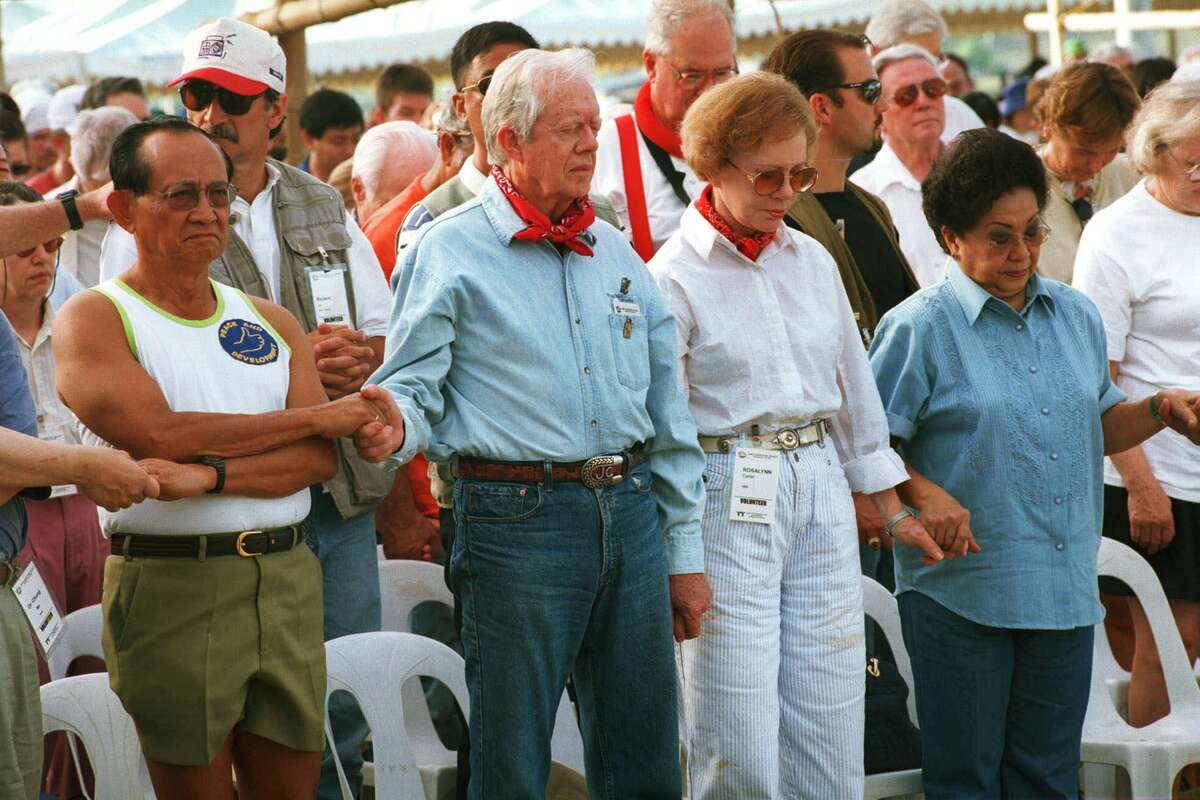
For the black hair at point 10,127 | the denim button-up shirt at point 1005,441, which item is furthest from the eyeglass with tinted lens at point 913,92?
the black hair at point 10,127

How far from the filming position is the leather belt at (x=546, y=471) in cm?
303

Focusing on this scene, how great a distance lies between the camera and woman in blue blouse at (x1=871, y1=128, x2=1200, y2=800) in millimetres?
3625

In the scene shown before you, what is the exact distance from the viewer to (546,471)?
3029 millimetres

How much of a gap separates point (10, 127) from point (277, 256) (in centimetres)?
419

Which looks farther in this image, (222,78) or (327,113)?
(327,113)

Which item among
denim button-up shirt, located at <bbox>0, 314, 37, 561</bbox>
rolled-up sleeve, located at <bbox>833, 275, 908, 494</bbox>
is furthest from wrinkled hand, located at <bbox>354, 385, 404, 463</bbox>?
rolled-up sleeve, located at <bbox>833, 275, 908, 494</bbox>

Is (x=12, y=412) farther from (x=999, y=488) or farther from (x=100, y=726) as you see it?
(x=999, y=488)

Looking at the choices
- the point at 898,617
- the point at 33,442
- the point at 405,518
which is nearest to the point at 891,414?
the point at 898,617

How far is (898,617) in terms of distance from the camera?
4113mm

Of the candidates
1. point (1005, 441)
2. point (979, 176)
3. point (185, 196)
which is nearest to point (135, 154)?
point (185, 196)

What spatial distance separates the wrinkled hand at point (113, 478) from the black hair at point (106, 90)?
522 centimetres

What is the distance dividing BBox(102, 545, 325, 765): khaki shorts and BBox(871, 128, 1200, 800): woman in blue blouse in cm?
149

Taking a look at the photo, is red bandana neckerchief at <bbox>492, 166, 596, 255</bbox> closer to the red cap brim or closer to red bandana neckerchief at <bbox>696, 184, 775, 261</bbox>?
red bandana neckerchief at <bbox>696, 184, 775, 261</bbox>

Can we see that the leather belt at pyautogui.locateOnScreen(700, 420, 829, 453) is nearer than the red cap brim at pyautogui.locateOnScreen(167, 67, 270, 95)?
→ Yes
